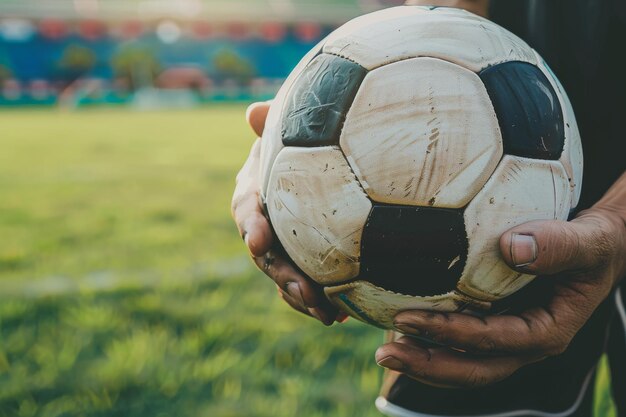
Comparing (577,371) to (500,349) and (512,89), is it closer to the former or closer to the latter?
(500,349)

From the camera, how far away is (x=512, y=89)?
53.3 inches

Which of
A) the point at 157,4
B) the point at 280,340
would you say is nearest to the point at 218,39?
the point at 157,4

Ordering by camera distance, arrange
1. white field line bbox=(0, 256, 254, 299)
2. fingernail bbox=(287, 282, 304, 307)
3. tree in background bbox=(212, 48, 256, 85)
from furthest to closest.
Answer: tree in background bbox=(212, 48, 256, 85) → white field line bbox=(0, 256, 254, 299) → fingernail bbox=(287, 282, 304, 307)

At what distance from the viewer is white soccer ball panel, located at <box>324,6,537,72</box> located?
54.0 inches

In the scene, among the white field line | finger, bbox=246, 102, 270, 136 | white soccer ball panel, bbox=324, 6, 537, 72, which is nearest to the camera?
white soccer ball panel, bbox=324, 6, 537, 72

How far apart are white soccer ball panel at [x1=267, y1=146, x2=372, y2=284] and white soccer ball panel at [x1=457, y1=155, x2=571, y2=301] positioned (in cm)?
22

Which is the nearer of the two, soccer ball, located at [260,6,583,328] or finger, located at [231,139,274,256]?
soccer ball, located at [260,6,583,328]

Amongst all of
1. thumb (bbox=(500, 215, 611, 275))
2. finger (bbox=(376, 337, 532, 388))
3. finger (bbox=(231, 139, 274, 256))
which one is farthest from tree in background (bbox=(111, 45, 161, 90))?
thumb (bbox=(500, 215, 611, 275))

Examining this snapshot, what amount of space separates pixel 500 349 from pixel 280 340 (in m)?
1.48

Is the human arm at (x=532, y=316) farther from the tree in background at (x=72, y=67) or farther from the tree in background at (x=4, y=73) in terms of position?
the tree in background at (x=72, y=67)

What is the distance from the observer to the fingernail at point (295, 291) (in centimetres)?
148

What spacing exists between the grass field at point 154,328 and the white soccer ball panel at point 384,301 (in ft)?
2.75

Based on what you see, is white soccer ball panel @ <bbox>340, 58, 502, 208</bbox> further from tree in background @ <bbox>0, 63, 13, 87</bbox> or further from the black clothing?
tree in background @ <bbox>0, 63, 13, 87</bbox>

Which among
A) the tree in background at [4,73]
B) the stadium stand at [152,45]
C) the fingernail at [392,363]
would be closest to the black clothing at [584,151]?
the fingernail at [392,363]
